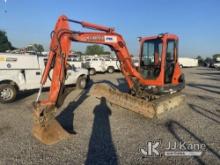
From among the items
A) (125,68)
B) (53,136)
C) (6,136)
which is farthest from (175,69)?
(6,136)

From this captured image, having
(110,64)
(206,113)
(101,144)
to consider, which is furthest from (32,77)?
(110,64)

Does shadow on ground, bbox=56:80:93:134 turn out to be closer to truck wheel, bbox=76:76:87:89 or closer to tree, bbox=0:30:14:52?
truck wheel, bbox=76:76:87:89

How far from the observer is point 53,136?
5.66 metres

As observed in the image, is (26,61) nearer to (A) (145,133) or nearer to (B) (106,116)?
(B) (106,116)

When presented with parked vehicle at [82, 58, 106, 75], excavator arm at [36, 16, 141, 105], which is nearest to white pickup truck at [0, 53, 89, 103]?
excavator arm at [36, 16, 141, 105]

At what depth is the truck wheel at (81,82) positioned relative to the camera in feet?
44.1

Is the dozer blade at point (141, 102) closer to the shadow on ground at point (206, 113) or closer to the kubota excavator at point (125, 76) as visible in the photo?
the kubota excavator at point (125, 76)

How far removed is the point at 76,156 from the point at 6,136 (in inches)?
93.6

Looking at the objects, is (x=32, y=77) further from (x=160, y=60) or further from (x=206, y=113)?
(x=206, y=113)

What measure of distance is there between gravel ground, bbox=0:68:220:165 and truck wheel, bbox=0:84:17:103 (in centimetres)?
65

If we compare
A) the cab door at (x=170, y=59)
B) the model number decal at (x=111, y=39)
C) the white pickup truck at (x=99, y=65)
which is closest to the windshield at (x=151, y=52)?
the cab door at (x=170, y=59)

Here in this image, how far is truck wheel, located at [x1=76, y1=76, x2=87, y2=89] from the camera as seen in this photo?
13.4 m

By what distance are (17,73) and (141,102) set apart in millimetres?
6354

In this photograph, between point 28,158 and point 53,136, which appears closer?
point 28,158
